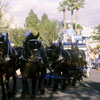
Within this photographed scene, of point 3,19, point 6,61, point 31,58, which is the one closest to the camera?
point 31,58

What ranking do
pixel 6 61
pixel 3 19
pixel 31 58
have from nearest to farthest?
pixel 31 58 → pixel 6 61 → pixel 3 19


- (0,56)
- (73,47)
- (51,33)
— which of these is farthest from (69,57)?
(51,33)

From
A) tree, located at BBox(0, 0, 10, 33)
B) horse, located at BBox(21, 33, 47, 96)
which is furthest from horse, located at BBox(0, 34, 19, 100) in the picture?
tree, located at BBox(0, 0, 10, 33)

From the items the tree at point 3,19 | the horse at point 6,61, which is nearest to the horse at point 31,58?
the horse at point 6,61

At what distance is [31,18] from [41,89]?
73.8 m

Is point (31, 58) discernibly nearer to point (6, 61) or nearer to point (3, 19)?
point (6, 61)

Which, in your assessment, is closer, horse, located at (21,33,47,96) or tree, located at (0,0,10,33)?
horse, located at (21,33,47,96)

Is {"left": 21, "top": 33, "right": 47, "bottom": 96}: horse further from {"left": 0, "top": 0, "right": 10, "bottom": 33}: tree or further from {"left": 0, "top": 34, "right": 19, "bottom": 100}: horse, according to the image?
{"left": 0, "top": 0, "right": 10, "bottom": 33}: tree

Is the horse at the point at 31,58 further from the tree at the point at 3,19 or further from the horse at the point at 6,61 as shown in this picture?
the tree at the point at 3,19

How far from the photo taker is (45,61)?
32.8 ft

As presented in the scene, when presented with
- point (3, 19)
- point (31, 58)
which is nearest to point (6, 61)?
point (31, 58)

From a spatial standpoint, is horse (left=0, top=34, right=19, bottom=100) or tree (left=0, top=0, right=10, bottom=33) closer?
horse (left=0, top=34, right=19, bottom=100)

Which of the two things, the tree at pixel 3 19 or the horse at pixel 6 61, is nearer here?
the horse at pixel 6 61

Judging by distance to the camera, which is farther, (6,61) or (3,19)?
(3,19)
